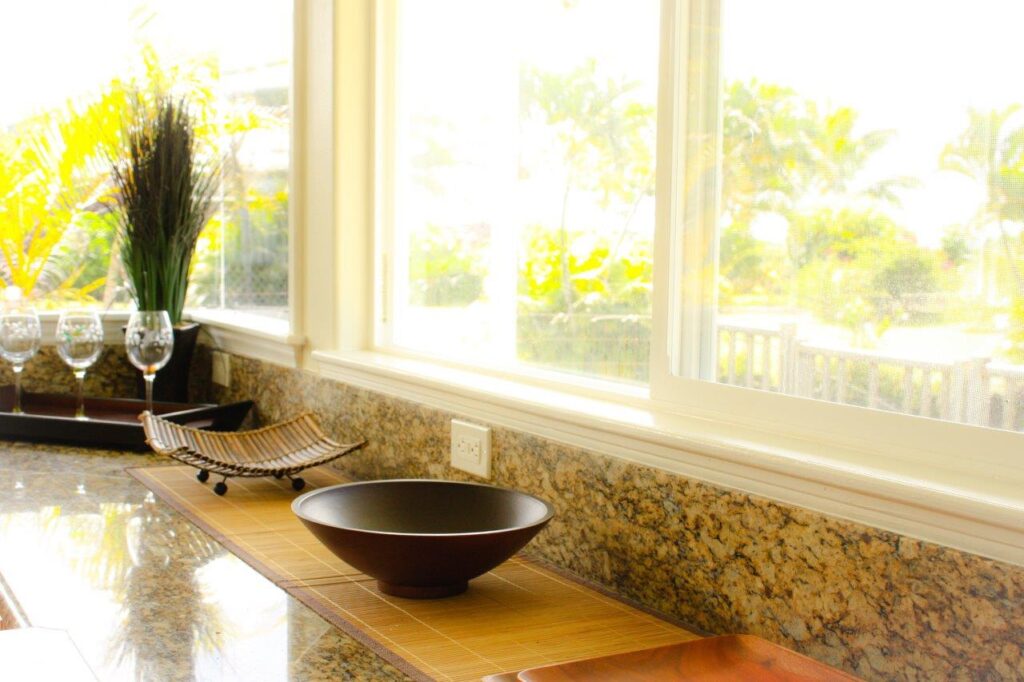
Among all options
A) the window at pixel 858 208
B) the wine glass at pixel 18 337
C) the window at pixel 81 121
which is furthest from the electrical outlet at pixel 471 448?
the window at pixel 81 121

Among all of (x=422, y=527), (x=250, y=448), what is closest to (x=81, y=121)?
(x=250, y=448)

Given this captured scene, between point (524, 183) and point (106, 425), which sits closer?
point (524, 183)

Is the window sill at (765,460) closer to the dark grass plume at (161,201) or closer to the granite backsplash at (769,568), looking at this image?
the granite backsplash at (769,568)

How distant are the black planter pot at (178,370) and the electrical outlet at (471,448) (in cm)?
114

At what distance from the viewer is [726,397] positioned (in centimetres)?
156

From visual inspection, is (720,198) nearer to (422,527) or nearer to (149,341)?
(422,527)

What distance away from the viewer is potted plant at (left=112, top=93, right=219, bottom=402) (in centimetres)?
281

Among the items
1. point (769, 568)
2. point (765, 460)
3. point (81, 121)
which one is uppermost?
point (81, 121)

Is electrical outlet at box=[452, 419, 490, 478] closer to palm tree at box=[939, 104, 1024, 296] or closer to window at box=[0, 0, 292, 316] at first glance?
palm tree at box=[939, 104, 1024, 296]

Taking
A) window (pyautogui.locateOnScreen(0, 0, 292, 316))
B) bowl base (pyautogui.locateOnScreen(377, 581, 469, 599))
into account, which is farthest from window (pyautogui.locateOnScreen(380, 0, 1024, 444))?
window (pyautogui.locateOnScreen(0, 0, 292, 316))

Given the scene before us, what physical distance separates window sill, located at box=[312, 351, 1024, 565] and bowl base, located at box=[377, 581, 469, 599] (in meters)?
0.28

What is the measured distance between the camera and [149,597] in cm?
154

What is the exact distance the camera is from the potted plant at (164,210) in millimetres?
2807

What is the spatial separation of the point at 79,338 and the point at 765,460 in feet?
5.84
